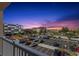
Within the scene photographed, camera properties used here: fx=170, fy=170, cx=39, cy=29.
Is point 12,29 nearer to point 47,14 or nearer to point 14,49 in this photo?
point 14,49

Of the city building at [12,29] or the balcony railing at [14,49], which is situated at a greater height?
the city building at [12,29]

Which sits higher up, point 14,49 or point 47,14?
point 47,14

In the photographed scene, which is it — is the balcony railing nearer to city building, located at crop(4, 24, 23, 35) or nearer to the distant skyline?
city building, located at crop(4, 24, 23, 35)

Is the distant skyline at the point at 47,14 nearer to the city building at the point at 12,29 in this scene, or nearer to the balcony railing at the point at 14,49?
the city building at the point at 12,29

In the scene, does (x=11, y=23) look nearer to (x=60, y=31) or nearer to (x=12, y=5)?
(x=12, y=5)

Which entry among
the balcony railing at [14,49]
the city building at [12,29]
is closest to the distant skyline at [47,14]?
the city building at [12,29]

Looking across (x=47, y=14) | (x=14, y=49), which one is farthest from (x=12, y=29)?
(x=47, y=14)

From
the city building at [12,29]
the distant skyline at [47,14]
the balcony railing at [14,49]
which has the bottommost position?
the balcony railing at [14,49]
